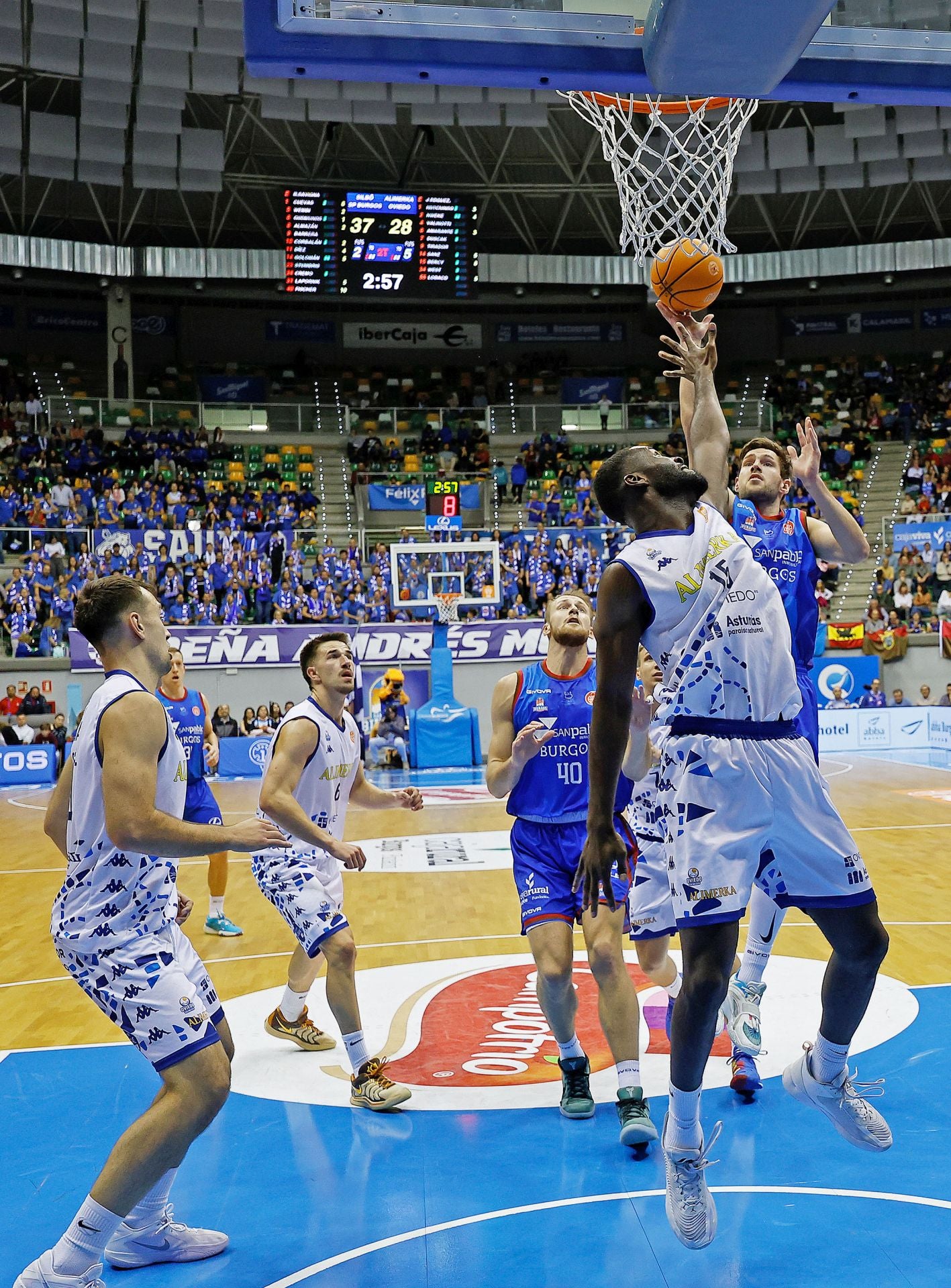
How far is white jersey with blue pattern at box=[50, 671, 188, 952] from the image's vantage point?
346 centimetres

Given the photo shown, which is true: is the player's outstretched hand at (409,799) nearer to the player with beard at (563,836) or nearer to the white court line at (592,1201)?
the player with beard at (563,836)

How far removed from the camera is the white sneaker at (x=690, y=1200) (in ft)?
10.8

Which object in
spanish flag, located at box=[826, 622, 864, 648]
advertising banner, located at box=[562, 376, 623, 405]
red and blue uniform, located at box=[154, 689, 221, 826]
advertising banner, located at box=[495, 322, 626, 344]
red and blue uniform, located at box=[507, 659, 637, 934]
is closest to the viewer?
red and blue uniform, located at box=[507, 659, 637, 934]

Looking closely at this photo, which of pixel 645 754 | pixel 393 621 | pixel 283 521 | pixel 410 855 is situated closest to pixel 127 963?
pixel 645 754

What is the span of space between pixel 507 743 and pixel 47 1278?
2.70 meters

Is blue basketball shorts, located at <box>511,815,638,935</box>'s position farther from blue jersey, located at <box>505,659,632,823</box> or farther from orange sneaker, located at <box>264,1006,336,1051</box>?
orange sneaker, located at <box>264,1006,336,1051</box>

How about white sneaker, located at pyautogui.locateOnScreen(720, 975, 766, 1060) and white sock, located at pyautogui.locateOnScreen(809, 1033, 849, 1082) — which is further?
white sneaker, located at pyautogui.locateOnScreen(720, 975, 766, 1060)

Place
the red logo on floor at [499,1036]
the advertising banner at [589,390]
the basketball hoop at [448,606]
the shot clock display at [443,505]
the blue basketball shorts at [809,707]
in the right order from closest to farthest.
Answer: the blue basketball shorts at [809,707] < the red logo on floor at [499,1036] < the basketball hoop at [448,606] < the shot clock display at [443,505] < the advertising banner at [589,390]

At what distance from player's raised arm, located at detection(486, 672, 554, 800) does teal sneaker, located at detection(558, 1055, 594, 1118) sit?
115 centimetres

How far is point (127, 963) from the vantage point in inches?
135

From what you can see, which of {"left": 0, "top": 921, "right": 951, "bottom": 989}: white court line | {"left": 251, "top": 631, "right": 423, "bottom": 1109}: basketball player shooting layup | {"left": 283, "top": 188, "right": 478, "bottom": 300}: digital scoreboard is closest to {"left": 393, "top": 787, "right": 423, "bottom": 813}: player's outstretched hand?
{"left": 251, "top": 631, "right": 423, "bottom": 1109}: basketball player shooting layup

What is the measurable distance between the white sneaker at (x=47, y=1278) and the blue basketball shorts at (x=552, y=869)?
2.18 m

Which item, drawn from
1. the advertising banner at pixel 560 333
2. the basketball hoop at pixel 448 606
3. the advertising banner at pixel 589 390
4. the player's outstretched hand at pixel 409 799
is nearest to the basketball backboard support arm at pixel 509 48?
the player's outstretched hand at pixel 409 799

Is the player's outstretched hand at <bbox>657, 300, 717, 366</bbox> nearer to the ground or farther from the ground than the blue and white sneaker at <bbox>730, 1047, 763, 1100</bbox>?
farther from the ground
